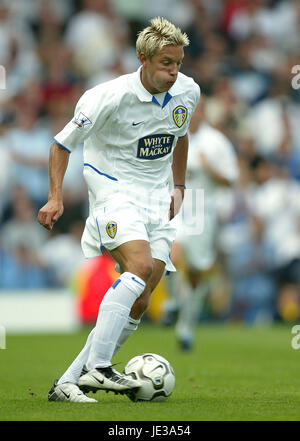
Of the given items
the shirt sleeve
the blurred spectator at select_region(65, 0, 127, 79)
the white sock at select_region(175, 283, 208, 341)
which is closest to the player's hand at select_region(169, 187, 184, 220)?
the shirt sleeve

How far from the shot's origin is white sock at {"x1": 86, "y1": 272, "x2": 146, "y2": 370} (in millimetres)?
5414

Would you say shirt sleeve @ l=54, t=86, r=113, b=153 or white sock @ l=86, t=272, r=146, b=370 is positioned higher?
shirt sleeve @ l=54, t=86, r=113, b=153

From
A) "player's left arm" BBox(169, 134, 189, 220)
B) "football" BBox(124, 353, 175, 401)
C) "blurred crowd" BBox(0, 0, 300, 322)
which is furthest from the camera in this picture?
"blurred crowd" BBox(0, 0, 300, 322)

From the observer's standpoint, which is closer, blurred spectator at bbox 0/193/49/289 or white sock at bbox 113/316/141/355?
white sock at bbox 113/316/141/355

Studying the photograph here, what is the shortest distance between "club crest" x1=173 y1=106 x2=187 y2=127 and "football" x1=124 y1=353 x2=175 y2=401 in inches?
62.4

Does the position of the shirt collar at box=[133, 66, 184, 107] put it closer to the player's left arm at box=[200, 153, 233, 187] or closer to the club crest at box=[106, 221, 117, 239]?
the club crest at box=[106, 221, 117, 239]

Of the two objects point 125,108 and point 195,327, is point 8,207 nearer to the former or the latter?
point 195,327

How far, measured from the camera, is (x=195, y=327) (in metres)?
14.2

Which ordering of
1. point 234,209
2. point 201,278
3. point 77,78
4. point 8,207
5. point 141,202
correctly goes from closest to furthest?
point 141,202 → point 201,278 → point 8,207 → point 234,209 → point 77,78

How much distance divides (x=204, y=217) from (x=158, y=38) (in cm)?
599

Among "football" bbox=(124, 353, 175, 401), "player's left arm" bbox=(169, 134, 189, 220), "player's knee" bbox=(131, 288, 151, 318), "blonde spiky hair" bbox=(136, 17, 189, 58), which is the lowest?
"football" bbox=(124, 353, 175, 401)

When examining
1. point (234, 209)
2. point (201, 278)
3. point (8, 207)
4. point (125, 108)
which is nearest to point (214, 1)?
point (234, 209)

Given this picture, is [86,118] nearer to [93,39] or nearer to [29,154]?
[29,154]

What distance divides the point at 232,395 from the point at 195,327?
27.2 feet
